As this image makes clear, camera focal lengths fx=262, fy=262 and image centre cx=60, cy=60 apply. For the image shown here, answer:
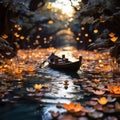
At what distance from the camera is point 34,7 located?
2862 centimetres

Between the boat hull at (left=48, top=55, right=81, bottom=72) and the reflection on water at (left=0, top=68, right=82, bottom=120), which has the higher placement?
the boat hull at (left=48, top=55, right=81, bottom=72)

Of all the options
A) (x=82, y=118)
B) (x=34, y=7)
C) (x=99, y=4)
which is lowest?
(x=82, y=118)

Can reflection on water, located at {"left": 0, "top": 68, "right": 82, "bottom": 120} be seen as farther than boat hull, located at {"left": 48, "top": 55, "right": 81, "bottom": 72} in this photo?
No

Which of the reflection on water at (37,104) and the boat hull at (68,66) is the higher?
the boat hull at (68,66)

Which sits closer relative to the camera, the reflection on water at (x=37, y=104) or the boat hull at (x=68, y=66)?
the reflection on water at (x=37, y=104)

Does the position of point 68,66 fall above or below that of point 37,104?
above

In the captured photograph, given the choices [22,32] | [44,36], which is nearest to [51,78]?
[22,32]

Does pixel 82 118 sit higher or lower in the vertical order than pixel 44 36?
lower

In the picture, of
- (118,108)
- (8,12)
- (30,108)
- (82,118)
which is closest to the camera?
(82,118)

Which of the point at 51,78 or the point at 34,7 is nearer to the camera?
the point at 51,78

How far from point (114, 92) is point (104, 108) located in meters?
2.19

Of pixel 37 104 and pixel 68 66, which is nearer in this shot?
pixel 37 104

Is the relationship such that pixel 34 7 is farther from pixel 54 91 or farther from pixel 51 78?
pixel 54 91

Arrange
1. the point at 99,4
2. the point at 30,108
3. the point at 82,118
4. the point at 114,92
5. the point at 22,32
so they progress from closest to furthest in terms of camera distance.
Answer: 1. the point at 82,118
2. the point at 30,108
3. the point at 114,92
4. the point at 99,4
5. the point at 22,32
